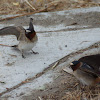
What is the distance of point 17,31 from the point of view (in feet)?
15.0

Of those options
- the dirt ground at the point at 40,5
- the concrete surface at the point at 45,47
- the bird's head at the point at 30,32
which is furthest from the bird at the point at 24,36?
the dirt ground at the point at 40,5

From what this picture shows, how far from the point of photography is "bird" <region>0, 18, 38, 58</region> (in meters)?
4.47

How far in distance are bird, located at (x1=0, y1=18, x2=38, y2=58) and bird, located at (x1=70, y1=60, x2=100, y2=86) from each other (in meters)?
1.29

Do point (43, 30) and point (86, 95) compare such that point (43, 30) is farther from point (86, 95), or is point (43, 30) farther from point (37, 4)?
point (86, 95)

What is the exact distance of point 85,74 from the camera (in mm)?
3312

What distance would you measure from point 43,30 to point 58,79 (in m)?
1.82

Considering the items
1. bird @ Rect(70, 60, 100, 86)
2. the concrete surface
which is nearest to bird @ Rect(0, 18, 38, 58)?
the concrete surface

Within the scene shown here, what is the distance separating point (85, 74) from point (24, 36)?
1612 millimetres

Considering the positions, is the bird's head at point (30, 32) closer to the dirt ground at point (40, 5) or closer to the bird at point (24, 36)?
the bird at point (24, 36)

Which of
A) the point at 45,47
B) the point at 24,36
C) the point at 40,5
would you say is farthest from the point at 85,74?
the point at 40,5

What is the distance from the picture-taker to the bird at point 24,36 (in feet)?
14.7

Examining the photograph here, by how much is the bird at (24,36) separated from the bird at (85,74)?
4.23ft

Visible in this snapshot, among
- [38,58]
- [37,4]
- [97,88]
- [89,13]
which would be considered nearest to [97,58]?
[97,88]

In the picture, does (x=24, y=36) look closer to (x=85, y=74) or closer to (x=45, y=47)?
(x=45, y=47)
